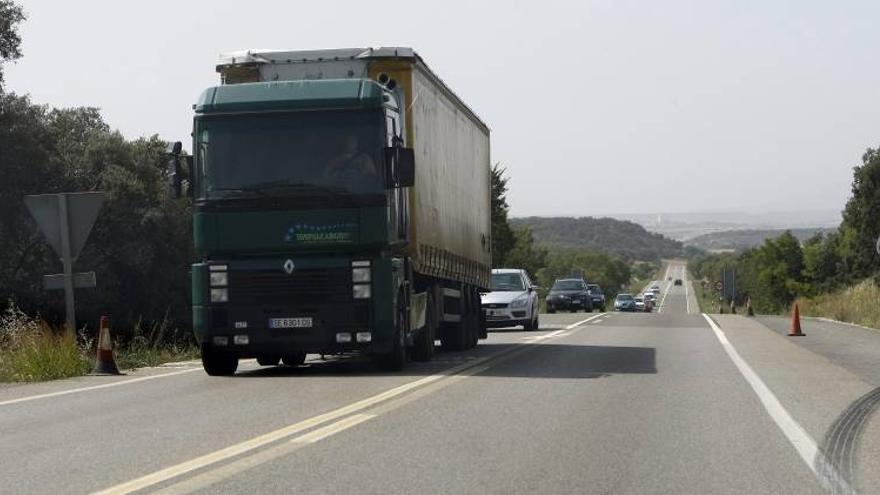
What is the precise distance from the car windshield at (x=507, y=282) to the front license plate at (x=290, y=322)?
57.5ft

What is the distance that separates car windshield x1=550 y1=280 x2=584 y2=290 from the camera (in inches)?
2344

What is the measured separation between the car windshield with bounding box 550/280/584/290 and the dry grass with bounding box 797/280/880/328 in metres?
11.1

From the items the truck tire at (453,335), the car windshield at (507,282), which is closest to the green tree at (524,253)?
the car windshield at (507,282)

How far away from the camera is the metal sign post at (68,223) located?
1827cm

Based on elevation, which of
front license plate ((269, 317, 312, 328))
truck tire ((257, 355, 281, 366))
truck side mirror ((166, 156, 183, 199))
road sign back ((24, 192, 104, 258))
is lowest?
truck tire ((257, 355, 281, 366))

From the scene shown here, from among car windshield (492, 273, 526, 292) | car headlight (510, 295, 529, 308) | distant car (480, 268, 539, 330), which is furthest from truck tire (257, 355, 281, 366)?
car windshield (492, 273, 526, 292)

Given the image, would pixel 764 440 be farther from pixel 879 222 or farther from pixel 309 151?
pixel 879 222

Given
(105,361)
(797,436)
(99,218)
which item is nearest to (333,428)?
(797,436)

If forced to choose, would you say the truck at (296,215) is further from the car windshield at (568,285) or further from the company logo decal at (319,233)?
the car windshield at (568,285)

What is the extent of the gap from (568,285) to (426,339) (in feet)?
133

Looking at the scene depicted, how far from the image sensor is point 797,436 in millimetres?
10891

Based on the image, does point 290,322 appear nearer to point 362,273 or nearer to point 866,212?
point 362,273

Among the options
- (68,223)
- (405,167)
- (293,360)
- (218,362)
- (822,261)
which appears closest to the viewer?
(405,167)

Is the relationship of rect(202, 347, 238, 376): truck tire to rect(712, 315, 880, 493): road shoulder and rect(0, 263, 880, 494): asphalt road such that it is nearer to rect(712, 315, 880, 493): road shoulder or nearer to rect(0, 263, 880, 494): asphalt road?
rect(0, 263, 880, 494): asphalt road
